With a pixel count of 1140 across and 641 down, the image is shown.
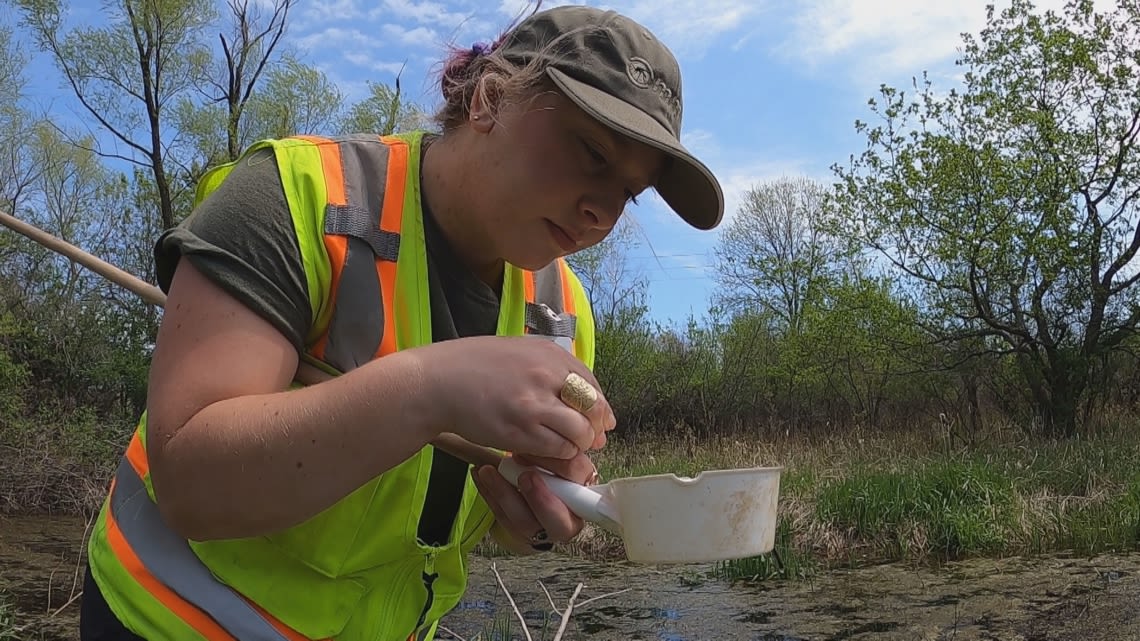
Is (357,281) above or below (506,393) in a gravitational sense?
above

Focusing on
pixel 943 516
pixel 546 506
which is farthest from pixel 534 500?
pixel 943 516

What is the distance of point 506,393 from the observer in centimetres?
86

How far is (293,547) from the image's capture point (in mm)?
1107

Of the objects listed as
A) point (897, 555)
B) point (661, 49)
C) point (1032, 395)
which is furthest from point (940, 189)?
point (661, 49)

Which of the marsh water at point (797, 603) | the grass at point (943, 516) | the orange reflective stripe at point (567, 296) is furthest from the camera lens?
the grass at point (943, 516)

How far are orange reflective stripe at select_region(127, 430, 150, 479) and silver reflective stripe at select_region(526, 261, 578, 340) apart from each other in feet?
1.92

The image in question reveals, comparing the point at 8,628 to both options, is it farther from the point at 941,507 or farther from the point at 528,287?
the point at 941,507

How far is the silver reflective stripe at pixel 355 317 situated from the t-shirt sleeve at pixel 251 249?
0.16ft

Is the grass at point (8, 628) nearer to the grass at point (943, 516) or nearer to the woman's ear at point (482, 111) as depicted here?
the woman's ear at point (482, 111)

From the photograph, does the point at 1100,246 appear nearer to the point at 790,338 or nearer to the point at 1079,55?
the point at 1079,55

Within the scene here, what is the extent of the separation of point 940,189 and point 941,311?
2.17 meters

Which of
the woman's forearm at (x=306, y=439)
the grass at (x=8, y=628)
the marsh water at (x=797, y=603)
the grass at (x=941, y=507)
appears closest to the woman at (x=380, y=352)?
the woman's forearm at (x=306, y=439)

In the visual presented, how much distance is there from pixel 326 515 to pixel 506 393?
38cm

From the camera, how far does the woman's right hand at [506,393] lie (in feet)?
2.81
